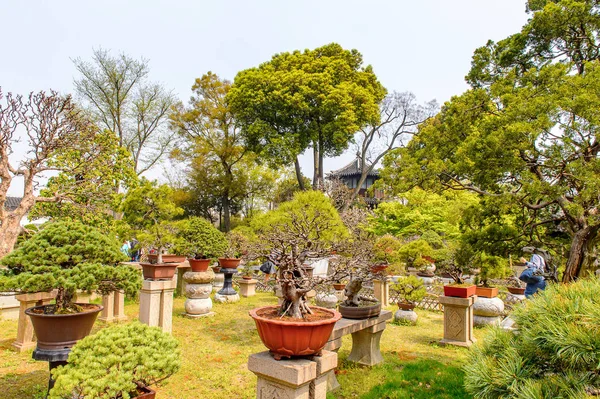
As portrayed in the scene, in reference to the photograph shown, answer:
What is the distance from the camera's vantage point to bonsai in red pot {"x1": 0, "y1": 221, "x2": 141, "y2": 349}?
2.86 meters

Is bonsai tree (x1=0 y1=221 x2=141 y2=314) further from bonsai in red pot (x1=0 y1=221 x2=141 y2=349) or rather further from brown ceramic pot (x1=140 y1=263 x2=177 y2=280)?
brown ceramic pot (x1=140 y1=263 x2=177 y2=280)

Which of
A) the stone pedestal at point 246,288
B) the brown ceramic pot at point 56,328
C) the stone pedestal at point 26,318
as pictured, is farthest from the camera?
the stone pedestal at point 246,288

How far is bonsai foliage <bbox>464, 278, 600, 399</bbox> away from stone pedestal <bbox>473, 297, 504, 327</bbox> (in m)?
4.94

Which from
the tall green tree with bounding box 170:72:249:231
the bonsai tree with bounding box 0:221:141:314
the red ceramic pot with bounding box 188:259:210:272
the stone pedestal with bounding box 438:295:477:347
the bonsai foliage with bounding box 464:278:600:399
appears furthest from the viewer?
the tall green tree with bounding box 170:72:249:231

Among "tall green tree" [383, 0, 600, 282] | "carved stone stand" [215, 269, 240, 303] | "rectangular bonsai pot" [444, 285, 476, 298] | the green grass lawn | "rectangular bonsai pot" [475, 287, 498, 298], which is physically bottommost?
the green grass lawn

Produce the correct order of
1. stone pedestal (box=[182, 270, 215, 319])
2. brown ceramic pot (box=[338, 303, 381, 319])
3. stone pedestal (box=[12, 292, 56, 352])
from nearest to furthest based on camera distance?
brown ceramic pot (box=[338, 303, 381, 319])
stone pedestal (box=[12, 292, 56, 352])
stone pedestal (box=[182, 270, 215, 319])

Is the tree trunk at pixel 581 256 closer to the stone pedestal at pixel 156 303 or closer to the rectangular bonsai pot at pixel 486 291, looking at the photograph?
the rectangular bonsai pot at pixel 486 291

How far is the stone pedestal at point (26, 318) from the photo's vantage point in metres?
4.81

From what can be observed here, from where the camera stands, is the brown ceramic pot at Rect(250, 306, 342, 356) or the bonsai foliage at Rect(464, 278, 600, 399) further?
the brown ceramic pot at Rect(250, 306, 342, 356)

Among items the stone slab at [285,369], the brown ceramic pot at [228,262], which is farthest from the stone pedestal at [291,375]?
the brown ceramic pot at [228,262]

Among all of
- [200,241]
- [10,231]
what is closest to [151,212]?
[200,241]

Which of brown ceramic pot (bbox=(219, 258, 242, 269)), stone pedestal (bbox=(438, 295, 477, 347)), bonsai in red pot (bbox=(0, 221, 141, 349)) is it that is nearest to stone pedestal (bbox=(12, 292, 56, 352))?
bonsai in red pot (bbox=(0, 221, 141, 349))

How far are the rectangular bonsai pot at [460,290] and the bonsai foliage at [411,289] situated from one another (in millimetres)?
1287

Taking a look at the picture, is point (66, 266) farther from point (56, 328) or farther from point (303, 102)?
point (303, 102)
